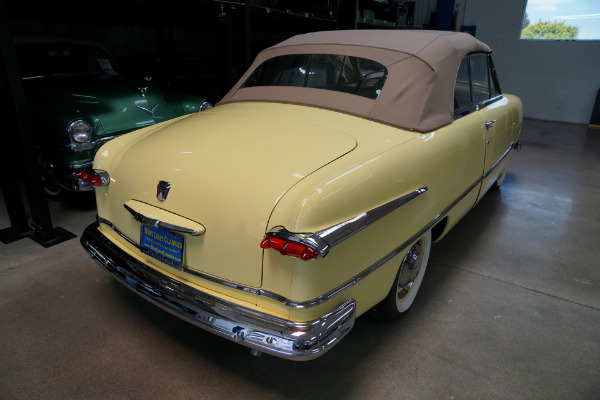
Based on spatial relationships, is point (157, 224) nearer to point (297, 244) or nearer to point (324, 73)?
point (297, 244)

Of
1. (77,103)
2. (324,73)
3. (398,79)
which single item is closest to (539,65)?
(324,73)

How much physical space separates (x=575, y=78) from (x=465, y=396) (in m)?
9.65

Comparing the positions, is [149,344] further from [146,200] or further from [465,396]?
[465,396]

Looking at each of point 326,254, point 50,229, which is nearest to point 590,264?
point 326,254

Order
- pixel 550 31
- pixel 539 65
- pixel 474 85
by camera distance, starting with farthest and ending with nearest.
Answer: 1. pixel 539 65
2. pixel 550 31
3. pixel 474 85

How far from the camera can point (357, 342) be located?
6.56 feet

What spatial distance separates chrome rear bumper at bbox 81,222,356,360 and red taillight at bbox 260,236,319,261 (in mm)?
272

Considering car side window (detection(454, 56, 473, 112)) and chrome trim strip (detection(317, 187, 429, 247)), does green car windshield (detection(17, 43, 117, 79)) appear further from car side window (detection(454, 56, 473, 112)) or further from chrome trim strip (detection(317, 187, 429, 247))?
chrome trim strip (detection(317, 187, 429, 247))

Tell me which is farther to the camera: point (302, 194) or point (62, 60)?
point (62, 60)

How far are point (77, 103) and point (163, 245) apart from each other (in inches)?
97.2

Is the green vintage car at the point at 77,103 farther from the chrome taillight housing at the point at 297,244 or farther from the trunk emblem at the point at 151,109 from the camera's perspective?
the chrome taillight housing at the point at 297,244

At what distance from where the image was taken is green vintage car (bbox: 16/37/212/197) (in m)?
3.29

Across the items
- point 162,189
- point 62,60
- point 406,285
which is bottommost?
point 406,285

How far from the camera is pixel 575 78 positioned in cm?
886
